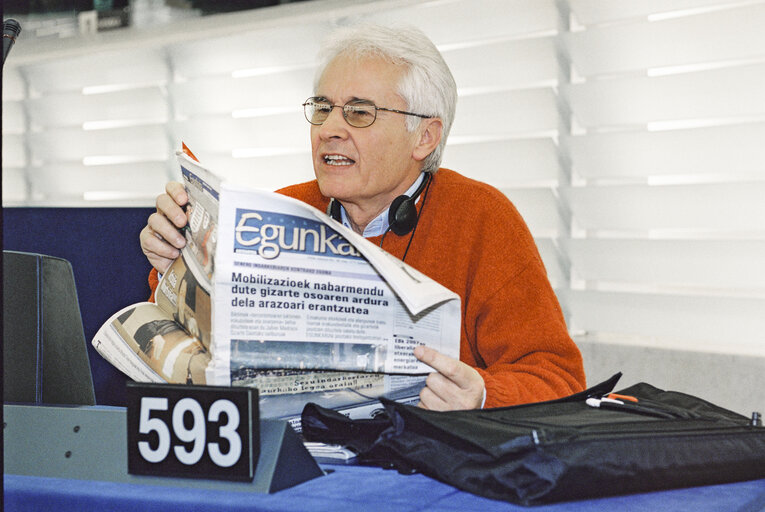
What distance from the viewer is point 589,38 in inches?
97.7

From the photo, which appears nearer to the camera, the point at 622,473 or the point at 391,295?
the point at 622,473

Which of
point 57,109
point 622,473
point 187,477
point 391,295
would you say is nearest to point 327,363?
point 391,295

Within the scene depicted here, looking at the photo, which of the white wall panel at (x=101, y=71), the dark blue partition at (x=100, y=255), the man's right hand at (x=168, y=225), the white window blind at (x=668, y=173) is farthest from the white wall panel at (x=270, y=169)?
the man's right hand at (x=168, y=225)

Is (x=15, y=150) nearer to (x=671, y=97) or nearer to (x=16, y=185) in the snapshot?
(x=16, y=185)

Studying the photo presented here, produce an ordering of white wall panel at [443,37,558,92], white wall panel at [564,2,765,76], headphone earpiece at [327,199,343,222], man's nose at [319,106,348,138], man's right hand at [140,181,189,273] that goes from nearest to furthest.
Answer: man's right hand at [140,181,189,273] → man's nose at [319,106,348,138] → headphone earpiece at [327,199,343,222] → white wall panel at [564,2,765,76] → white wall panel at [443,37,558,92]

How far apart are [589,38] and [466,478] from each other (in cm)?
196

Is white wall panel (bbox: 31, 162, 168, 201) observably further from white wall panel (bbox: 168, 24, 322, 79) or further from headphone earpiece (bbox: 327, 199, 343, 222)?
headphone earpiece (bbox: 327, 199, 343, 222)

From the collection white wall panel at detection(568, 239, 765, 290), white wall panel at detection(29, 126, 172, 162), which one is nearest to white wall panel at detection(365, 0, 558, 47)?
white wall panel at detection(568, 239, 765, 290)

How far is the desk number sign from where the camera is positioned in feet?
2.61

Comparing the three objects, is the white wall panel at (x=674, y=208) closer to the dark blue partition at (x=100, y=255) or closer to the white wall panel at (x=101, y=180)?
the dark blue partition at (x=100, y=255)

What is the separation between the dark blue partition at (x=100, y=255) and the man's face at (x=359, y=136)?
41cm

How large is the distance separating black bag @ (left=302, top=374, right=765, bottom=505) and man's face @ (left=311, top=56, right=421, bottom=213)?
68 cm

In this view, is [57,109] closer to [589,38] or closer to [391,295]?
[589,38]

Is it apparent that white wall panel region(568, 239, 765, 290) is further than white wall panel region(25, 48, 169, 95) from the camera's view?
No
